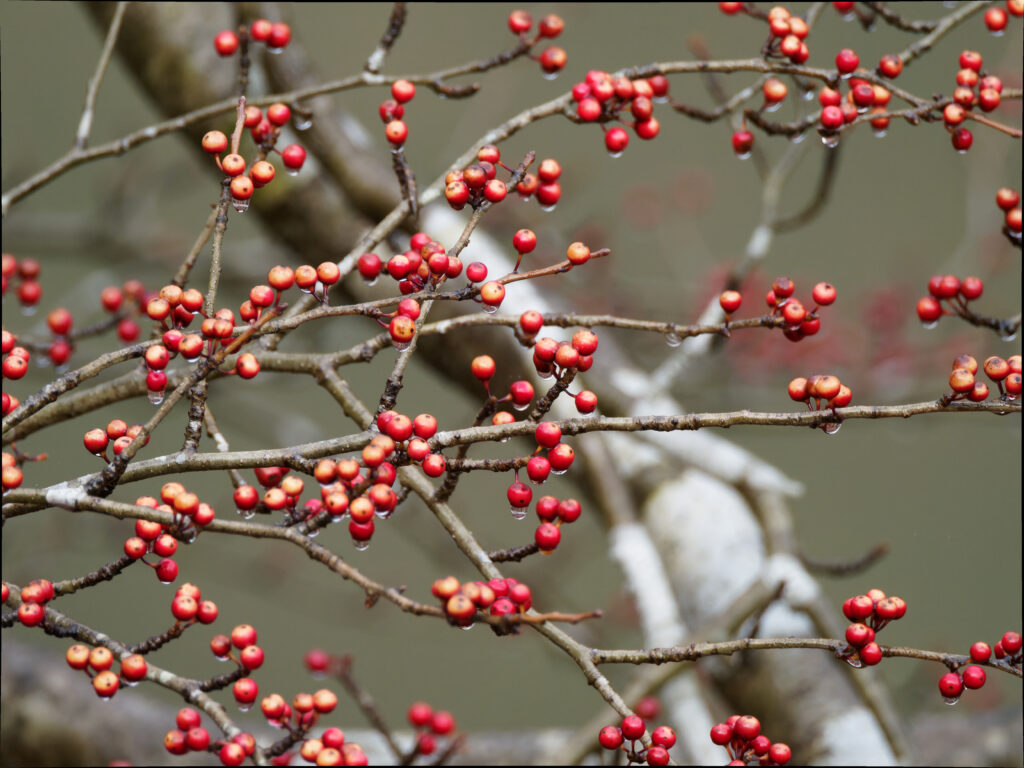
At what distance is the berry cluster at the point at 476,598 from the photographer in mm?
612

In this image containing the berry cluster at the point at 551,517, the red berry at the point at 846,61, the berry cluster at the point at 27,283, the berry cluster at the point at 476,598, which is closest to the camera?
the berry cluster at the point at 476,598

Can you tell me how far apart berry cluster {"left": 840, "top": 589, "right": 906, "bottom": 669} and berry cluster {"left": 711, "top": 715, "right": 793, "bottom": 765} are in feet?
0.29

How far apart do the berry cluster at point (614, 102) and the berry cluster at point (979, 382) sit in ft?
1.41

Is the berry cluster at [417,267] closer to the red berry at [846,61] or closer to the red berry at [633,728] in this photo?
the red berry at [633,728]

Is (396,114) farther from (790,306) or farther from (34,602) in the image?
(34,602)

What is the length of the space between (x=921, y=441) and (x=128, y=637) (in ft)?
10.3

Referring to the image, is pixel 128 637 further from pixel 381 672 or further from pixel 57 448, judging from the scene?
pixel 381 672

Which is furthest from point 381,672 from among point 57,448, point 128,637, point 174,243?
point 174,243

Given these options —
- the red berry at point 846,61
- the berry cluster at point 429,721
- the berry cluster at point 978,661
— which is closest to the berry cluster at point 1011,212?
the red berry at point 846,61

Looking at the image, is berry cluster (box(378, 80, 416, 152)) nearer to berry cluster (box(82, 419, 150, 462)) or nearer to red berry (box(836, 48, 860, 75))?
berry cluster (box(82, 419, 150, 462))

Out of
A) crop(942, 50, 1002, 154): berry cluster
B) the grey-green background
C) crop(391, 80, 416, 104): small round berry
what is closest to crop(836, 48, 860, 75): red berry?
crop(942, 50, 1002, 154): berry cluster

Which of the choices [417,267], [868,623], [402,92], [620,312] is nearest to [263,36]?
[402,92]

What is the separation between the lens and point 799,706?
4.35 feet

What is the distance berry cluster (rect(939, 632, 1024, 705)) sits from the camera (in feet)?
2.37
